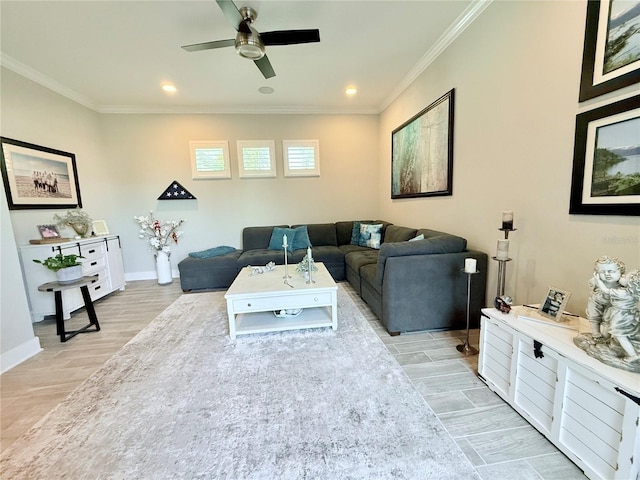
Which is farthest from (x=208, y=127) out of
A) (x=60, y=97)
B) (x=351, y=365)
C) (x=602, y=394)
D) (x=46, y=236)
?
(x=602, y=394)

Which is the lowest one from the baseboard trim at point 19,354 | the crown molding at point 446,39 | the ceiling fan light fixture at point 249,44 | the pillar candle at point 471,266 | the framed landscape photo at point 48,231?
the baseboard trim at point 19,354

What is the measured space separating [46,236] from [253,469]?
3688 mm

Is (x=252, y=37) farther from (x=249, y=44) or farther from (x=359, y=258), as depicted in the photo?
(x=359, y=258)

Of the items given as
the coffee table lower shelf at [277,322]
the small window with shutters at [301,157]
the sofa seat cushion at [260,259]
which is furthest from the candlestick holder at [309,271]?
the small window with shutters at [301,157]

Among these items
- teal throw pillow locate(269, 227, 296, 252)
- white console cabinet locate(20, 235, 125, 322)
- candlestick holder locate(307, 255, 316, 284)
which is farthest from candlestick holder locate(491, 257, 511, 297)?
white console cabinet locate(20, 235, 125, 322)

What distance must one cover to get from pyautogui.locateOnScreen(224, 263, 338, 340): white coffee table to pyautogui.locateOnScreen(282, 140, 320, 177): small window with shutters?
104 inches

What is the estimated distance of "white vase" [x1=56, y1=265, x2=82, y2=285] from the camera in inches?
97.3

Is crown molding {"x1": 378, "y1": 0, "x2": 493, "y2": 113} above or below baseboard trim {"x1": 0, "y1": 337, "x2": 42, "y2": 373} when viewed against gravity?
above

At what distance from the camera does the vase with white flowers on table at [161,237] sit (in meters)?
4.26

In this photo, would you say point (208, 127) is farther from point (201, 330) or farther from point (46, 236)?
point (201, 330)

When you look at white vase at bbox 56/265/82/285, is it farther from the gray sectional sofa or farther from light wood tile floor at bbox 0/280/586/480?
the gray sectional sofa

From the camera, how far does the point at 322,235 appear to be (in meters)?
4.55

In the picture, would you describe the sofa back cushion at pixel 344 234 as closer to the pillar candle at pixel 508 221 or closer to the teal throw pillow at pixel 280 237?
the teal throw pillow at pixel 280 237

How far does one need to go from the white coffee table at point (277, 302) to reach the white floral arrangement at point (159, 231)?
2.55 meters
